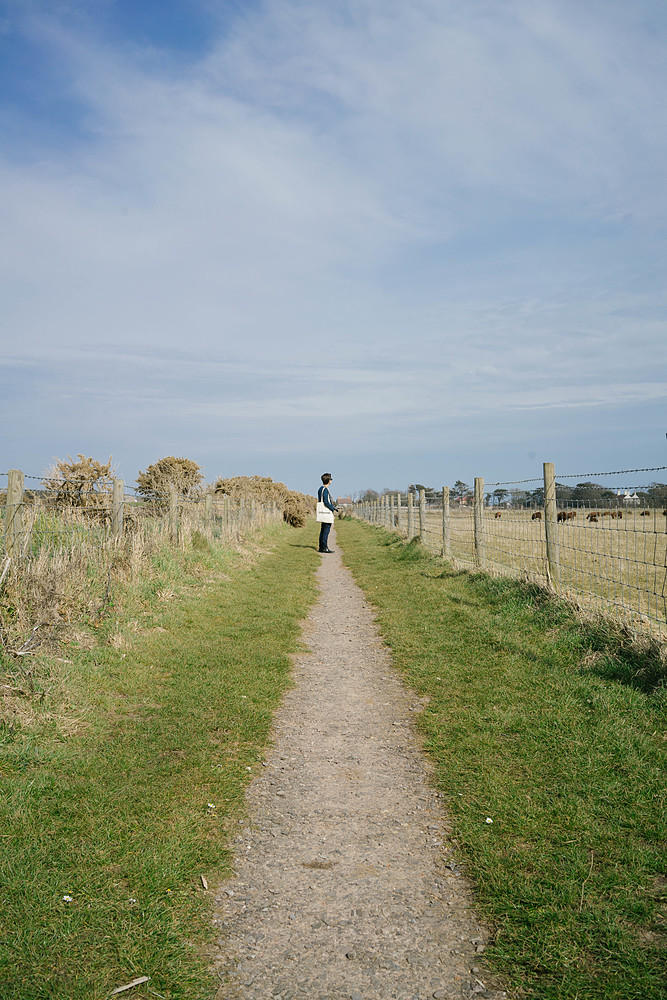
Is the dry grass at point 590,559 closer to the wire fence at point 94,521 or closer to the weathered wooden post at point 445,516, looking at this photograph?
the weathered wooden post at point 445,516

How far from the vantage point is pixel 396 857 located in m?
3.77

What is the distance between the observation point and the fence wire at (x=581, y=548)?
7.14 meters

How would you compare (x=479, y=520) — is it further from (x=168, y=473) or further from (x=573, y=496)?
(x=168, y=473)

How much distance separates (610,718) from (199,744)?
3432 millimetres

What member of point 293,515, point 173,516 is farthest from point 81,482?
point 293,515

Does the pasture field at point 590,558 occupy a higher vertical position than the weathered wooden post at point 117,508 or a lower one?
lower

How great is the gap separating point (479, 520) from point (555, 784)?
27.5ft

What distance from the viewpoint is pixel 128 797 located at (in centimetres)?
432

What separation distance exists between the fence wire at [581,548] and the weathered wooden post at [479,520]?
0.02 meters

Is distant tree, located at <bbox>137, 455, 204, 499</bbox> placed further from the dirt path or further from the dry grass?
the dirt path

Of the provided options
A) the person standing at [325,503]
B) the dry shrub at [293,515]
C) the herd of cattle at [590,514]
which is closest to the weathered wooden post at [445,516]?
the herd of cattle at [590,514]

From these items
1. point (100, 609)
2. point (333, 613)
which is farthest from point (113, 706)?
point (333, 613)

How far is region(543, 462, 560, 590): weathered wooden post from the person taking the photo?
30.2ft

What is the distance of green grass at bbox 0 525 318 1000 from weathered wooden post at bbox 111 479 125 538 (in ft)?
4.55
